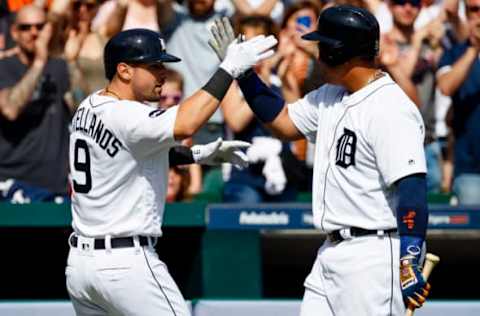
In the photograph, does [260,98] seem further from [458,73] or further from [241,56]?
[458,73]

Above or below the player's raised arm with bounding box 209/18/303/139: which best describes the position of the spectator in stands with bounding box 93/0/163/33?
above

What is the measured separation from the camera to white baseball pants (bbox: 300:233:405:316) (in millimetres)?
4227

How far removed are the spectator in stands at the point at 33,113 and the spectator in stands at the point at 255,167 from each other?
3.49ft

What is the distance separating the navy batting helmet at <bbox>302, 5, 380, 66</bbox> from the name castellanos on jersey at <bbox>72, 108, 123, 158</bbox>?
2.79 feet

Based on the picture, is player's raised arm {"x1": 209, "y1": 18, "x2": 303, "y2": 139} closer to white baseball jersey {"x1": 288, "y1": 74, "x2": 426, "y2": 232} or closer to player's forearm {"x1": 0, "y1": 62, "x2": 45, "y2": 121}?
white baseball jersey {"x1": 288, "y1": 74, "x2": 426, "y2": 232}

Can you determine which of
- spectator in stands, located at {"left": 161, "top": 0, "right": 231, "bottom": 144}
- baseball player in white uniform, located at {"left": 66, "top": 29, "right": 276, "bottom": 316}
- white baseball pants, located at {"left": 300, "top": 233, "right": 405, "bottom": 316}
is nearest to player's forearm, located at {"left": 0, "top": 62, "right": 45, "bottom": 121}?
spectator in stands, located at {"left": 161, "top": 0, "right": 231, "bottom": 144}

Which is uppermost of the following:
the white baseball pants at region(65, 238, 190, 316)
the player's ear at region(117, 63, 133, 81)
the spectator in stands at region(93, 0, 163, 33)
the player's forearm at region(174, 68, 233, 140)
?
the spectator in stands at region(93, 0, 163, 33)

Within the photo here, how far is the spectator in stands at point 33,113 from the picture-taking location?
23.5ft

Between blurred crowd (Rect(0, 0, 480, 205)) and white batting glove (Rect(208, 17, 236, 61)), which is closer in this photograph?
white batting glove (Rect(208, 17, 236, 61))

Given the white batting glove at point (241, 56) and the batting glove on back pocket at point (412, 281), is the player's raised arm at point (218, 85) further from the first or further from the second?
the batting glove on back pocket at point (412, 281)

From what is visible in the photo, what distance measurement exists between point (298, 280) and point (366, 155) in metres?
4.14

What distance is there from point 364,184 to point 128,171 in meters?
0.93

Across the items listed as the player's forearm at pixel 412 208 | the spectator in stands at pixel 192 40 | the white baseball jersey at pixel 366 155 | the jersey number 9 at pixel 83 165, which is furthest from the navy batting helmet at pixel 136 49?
the spectator in stands at pixel 192 40

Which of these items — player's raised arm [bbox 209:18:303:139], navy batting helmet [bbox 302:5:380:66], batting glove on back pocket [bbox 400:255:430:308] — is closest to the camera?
batting glove on back pocket [bbox 400:255:430:308]
